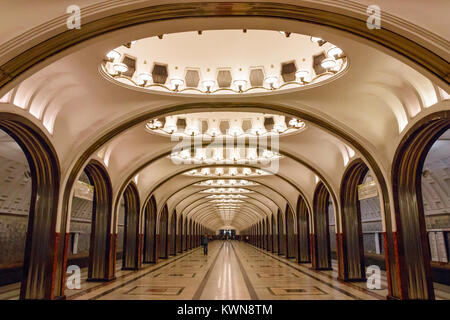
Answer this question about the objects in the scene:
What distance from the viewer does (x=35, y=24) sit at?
437 centimetres

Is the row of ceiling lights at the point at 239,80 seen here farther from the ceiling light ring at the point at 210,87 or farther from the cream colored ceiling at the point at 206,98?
the cream colored ceiling at the point at 206,98

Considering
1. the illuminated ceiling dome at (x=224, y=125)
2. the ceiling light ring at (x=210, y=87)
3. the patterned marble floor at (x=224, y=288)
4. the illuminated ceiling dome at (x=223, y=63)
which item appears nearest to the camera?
the ceiling light ring at (x=210, y=87)

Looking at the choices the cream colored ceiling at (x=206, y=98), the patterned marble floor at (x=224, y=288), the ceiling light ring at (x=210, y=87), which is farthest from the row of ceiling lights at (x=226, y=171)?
the ceiling light ring at (x=210, y=87)

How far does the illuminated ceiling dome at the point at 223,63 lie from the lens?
751 cm

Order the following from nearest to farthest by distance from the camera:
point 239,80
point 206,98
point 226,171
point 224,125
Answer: point 239,80
point 206,98
point 224,125
point 226,171

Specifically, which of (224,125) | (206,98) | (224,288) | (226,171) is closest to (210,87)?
(206,98)

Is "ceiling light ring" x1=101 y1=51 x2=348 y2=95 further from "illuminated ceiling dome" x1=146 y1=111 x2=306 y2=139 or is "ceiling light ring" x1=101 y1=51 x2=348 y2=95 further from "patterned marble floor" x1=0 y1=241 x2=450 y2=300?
"patterned marble floor" x1=0 y1=241 x2=450 y2=300

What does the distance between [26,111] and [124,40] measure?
2.70 m

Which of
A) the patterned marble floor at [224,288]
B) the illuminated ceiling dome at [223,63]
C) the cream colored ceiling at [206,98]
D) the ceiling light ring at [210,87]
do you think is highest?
the illuminated ceiling dome at [223,63]

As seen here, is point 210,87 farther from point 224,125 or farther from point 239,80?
point 224,125

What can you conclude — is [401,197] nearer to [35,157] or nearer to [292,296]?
[292,296]

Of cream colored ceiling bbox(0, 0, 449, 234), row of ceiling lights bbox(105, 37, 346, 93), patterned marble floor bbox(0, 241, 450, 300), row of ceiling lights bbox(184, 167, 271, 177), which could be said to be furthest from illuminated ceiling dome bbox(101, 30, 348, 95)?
row of ceiling lights bbox(184, 167, 271, 177)

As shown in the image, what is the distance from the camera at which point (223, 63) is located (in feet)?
27.1

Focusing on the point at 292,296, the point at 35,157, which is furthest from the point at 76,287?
the point at 292,296
